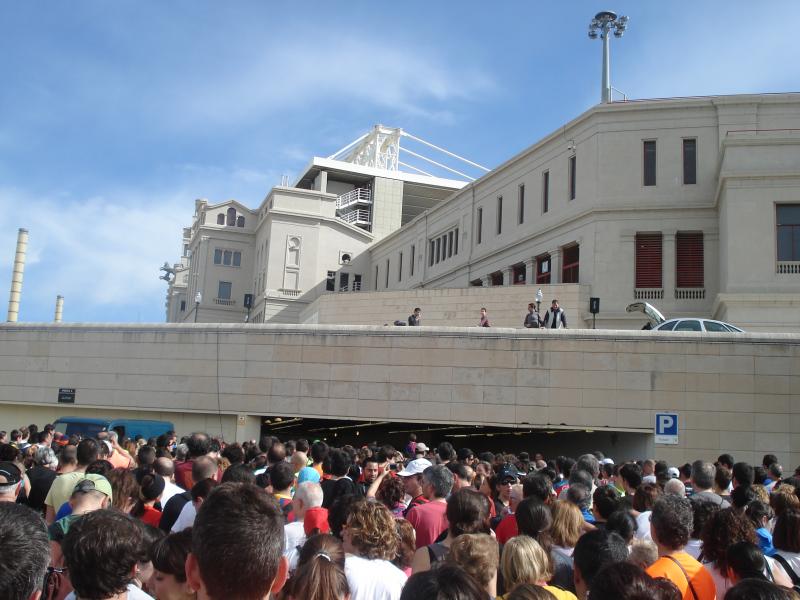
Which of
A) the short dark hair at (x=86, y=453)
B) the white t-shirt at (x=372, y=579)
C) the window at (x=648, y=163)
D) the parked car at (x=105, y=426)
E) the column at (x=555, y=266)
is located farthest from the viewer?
the column at (x=555, y=266)

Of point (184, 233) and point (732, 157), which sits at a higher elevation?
point (184, 233)

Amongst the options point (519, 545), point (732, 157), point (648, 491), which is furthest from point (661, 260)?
point (519, 545)

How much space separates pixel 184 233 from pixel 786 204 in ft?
279

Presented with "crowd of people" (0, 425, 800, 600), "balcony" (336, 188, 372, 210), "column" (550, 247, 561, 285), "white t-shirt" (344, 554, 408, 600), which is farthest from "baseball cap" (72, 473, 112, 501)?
"balcony" (336, 188, 372, 210)

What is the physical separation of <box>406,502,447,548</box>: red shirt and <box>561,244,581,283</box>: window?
35312 millimetres

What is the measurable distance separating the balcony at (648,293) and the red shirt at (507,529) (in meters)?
33.3

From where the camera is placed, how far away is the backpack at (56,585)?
4.27 m

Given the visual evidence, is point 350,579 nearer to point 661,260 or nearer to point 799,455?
point 799,455

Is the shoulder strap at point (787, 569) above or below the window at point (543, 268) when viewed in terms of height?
below

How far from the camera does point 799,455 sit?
23297 millimetres

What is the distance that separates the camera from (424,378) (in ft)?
84.2

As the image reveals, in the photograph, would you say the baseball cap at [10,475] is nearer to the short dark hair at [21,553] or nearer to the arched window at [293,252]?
the short dark hair at [21,553]

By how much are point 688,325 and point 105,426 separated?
17810 millimetres

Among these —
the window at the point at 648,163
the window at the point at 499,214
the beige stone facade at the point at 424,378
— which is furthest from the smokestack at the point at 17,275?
the window at the point at 648,163
